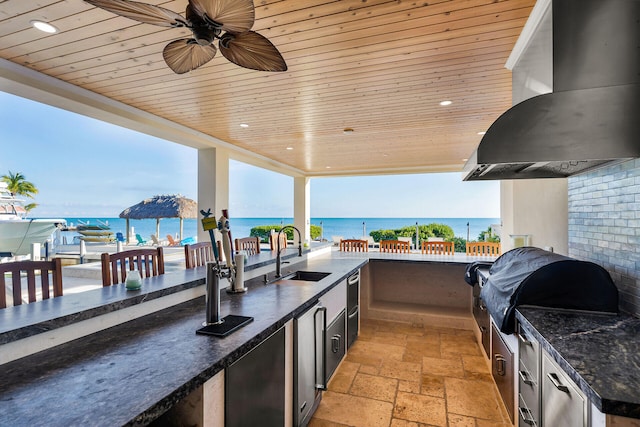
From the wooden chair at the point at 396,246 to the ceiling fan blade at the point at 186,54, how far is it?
3.76 metres

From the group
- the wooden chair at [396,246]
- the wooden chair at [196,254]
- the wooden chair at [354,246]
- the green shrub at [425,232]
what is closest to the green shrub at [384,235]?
the green shrub at [425,232]

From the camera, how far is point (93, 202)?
76.2 feet

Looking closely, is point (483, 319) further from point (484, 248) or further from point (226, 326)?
point (226, 326)

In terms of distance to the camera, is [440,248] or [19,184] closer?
[440,248]

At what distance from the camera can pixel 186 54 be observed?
1.73 metres

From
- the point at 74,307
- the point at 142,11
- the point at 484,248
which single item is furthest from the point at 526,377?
the point at 484,248

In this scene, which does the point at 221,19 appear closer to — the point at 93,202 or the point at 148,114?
the point at 148,114

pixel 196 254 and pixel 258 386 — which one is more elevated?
pixel 196 254

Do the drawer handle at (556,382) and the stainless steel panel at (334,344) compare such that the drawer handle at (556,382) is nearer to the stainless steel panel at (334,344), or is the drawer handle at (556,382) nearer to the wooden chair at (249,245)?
the stainless steel panel at (334,344)

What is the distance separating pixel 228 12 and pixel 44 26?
136 cm

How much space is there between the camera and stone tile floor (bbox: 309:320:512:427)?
2.09 m

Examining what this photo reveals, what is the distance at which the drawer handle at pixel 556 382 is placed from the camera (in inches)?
43.3

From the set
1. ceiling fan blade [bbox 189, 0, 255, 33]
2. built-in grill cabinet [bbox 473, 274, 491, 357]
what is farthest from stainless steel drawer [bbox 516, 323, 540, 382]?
ceiling fan blade [bbox 189, 0, 255, 33]

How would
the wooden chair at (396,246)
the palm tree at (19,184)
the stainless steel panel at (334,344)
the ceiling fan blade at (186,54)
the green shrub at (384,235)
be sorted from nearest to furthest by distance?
the ceiling fan blade at (186,54) → the stainless steel panel at (334,344) → the wooden chair at (396,246) → the green shrub at (384,235) → the palm tree at (19,184)
